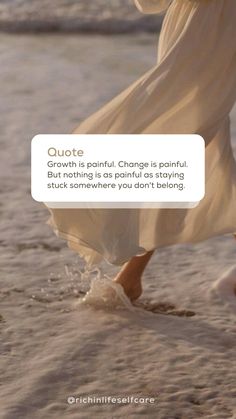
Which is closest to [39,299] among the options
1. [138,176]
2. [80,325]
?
[80,325]

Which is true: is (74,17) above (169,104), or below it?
below

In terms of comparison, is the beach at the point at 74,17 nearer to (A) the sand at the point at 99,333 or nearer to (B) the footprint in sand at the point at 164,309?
(A) the sand at the point at 99,333

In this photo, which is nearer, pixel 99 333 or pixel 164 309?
pixel 99 333

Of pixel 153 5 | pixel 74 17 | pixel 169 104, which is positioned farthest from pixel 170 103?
pixel 74 17

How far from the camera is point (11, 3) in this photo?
10.6 meters

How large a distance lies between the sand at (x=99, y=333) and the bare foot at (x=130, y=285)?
0.06m

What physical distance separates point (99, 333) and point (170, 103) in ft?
2.35

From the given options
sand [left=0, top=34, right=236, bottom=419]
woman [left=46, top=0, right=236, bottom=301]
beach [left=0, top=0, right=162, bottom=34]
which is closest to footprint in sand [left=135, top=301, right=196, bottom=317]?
sand [left=0, top=34, right=236, bottom=419]

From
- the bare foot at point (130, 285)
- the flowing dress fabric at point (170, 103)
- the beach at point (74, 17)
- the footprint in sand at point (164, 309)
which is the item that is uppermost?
the flowing dress fabric at point (170, 103)

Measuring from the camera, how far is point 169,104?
347cm

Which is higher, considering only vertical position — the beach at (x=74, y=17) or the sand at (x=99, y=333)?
the sand at (x=99, y=333)

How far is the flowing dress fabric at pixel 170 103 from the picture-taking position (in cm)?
342

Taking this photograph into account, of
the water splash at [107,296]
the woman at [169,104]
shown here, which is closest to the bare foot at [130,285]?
the water splash at [107,296]

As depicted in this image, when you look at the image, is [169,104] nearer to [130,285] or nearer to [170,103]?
[170,103]
